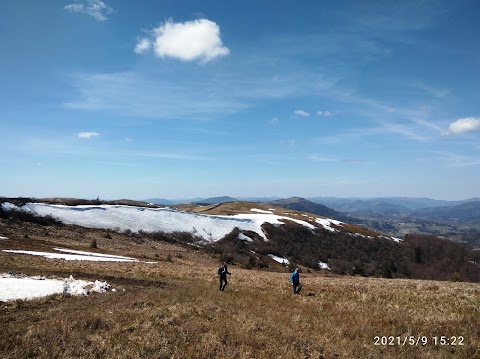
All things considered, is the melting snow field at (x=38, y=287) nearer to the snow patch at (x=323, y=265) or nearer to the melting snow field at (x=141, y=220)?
the melting snow field at (x=141, y=220)

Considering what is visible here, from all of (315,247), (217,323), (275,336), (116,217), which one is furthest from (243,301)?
(315,247)

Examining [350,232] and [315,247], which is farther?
[350,232]

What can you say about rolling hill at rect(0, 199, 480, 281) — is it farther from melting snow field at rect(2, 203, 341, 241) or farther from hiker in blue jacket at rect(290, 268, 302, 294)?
hiker in blue jacket at rect(290, 268, 302, 294)

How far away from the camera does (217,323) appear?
13.9 metres

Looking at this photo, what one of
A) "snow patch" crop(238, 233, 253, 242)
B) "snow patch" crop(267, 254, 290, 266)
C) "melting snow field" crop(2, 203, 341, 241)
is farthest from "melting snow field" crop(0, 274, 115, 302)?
"snow patch" crop(238, 233, 253, 242)

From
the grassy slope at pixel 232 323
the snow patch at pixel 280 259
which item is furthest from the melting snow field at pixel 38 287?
the snow patch at pixel 280 259

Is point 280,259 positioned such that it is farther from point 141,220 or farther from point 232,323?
point 232,323

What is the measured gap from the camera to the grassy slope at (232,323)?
10.8 meters

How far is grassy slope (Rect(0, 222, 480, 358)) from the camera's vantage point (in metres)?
10.8

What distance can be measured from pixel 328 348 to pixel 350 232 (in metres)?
106

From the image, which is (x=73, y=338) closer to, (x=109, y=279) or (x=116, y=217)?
(x=109, y=279)

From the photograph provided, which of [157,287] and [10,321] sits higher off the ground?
[10,321]

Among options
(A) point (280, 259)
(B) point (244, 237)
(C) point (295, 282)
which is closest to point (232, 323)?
(C) point (295, 282)

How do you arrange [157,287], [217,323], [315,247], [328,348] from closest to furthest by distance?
[328,348] → [217,323] → [157,287] → [315,247]
